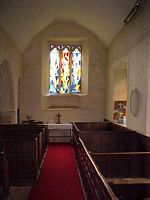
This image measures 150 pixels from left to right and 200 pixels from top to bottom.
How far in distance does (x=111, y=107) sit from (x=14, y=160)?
555 centimetres

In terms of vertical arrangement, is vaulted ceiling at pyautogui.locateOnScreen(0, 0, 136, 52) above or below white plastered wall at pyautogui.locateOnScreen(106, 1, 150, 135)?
above

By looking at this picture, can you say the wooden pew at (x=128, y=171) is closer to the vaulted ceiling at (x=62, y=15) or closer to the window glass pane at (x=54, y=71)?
the vaulted ceiling at (x=62, y=15)

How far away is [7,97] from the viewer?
9.48 metres

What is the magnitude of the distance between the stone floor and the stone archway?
392 centimetres

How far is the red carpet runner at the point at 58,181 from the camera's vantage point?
203 inches

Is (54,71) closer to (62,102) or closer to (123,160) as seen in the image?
(62,102)

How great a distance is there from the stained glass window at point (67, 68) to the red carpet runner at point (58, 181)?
4.40 meters

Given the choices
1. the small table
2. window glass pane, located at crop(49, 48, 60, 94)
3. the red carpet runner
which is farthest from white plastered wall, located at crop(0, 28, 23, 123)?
window glass pane, located at crop(49, 48, 60, 94)

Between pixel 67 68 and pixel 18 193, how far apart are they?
837 cm

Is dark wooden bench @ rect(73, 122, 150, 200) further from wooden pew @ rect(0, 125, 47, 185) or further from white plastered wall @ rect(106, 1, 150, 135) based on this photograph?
wooden pew @ rect(0, 125, 47, 185)

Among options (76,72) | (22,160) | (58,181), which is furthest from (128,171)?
(76,72)

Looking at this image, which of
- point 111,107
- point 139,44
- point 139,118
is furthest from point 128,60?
point 111,107

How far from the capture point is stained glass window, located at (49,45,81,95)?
12.9 metres

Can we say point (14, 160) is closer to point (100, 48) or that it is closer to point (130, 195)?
point (130, 195)
